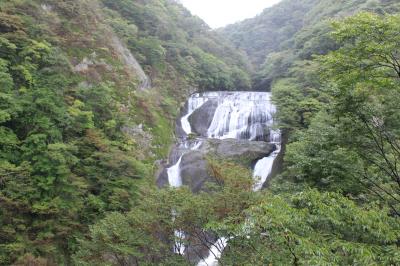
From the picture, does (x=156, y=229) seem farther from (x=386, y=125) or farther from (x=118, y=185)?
(x=386, y=125)

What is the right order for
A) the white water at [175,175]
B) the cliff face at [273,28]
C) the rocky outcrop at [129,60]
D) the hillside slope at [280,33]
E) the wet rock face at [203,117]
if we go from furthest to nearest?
1. the cliff face at [273,28]
2. the hillside slope at [280,33]
3. the wet rock face at [203,117]
4. the rocky outcrop at [129,60]
5. the white water at [175,175]

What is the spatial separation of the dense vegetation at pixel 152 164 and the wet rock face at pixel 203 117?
2.96 m

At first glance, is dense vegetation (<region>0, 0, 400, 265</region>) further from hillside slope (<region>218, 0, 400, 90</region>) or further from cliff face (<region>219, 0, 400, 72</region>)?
cliff face (<region>219, 0, 400, 72</region>)

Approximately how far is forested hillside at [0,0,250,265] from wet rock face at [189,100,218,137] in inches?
142

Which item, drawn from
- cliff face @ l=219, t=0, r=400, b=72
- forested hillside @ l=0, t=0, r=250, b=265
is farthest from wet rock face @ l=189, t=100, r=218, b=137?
cliff face @ l=219, t=0, r=400, b=72

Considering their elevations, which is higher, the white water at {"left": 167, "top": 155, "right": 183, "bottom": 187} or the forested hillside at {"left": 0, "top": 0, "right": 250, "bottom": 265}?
A: the forested hillside at {"left": 0, "top": 0, "right": 250, "bottom": 265}

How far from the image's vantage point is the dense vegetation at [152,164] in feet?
17.5

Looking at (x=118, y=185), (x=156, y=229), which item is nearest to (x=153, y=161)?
(x=118, y=185)

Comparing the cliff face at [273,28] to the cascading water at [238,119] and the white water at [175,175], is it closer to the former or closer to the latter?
the cascading water at [238,119]

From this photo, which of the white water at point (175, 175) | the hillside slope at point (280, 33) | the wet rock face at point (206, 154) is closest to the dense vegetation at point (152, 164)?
the white water at point (175, 175)

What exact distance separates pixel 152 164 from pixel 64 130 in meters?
6.28

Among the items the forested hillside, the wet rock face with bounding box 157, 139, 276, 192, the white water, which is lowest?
the white water

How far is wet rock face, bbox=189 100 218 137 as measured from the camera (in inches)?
1020

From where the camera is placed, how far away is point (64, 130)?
13078mm
